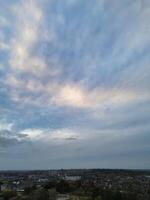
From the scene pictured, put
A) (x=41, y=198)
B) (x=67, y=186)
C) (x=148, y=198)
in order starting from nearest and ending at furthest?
(x=41, y=198), (x=148, y=198), (x=67, y=186)

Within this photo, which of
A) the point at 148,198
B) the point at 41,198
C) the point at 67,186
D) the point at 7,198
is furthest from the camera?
the point at 67,186

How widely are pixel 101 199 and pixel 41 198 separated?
10.7 meters

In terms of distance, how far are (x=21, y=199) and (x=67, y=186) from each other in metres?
29.5

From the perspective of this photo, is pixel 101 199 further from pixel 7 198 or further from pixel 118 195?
pixel 7 198

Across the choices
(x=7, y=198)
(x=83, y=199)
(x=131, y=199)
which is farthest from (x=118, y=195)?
(x=7, y=198)

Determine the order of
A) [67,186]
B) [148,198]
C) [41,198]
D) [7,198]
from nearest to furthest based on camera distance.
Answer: [41,198]
[148,198]
[7,198]
[67,186]

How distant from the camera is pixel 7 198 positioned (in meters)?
67.9

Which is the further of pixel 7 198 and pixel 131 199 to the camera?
pixel 7 198

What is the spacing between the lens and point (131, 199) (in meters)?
58.6

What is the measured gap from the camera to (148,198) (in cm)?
6259

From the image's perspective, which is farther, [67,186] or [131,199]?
[67,186]

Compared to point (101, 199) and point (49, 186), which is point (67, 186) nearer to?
point (49, 186)

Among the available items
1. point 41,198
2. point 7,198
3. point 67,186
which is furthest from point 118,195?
point 67,186

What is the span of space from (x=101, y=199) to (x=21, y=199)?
45.3 ft
